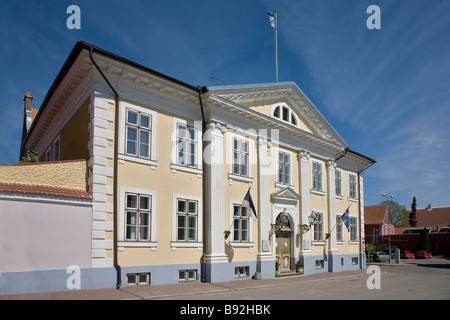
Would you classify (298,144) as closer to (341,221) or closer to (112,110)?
(341,221)

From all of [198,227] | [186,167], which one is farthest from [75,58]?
[198,227]

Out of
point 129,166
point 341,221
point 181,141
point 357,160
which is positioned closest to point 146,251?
point 129,166

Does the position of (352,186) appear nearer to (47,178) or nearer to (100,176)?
(100,176)

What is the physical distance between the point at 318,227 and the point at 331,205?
77.4 inches

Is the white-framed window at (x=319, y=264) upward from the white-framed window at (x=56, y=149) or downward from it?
downward

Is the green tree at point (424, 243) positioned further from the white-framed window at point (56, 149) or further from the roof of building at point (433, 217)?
the white-framed window at point (56, 149)

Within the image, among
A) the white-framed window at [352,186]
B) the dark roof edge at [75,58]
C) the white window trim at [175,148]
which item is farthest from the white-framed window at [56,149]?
the white-framed window at [352,186]

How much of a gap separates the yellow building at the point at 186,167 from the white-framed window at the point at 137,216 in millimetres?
38

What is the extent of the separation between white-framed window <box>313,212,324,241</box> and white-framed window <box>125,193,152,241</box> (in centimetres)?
1198

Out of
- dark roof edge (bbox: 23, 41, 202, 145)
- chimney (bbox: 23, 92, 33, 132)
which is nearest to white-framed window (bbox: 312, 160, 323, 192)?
dark roof edge (bbox: 23, 41, 202, 145)

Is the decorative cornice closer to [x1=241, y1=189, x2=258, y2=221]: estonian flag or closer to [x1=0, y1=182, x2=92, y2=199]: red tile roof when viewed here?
[x1=241, y1=189, x2=258, y2=221]: estonian flag

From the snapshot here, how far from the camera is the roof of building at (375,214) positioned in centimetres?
6912

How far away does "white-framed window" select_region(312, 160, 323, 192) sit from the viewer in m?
24.7
